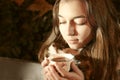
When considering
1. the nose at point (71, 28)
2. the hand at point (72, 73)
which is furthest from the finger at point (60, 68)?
the nose at point (71, 28)

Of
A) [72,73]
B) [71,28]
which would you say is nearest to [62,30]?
[71,28]

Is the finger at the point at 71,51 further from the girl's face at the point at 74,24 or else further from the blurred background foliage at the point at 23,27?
the blurred background foliage at the point at 23,27

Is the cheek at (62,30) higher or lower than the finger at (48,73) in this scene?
higher

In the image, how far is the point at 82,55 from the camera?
3.00 feet

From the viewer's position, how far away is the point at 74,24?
897mm

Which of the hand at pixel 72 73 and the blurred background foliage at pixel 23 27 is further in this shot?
the blurred background foliage at pixel 23 27

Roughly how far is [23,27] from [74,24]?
0.78 feet

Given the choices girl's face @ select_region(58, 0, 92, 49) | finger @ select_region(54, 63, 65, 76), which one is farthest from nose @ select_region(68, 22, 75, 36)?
finger @ select_region(54, 63, 65, 76)

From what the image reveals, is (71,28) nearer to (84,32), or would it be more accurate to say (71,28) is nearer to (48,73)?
(84,32)

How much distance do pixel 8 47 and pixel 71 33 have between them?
28 centimetres

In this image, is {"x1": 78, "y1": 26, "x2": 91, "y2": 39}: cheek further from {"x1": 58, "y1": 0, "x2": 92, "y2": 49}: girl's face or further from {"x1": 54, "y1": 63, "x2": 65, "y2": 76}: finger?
{"x1": 54, "y1": 63, "x2": 65, "y2": 76}: finger

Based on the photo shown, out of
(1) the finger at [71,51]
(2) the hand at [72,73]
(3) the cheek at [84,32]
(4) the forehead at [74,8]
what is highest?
(4) the forehead at [74,8]

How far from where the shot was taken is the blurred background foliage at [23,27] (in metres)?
1.04

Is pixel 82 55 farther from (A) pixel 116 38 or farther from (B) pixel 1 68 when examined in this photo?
(B) pixel 1 68
